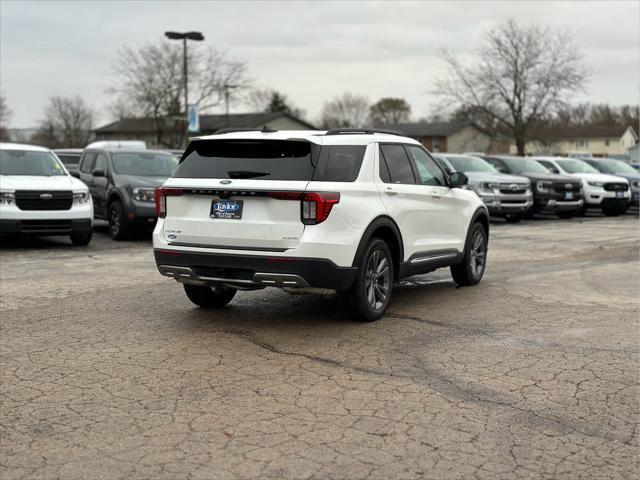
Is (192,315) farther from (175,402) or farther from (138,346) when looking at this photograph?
(175,402)

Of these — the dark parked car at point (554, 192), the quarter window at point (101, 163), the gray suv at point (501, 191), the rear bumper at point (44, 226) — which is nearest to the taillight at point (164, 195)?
the rear bumper at point (44, 226)

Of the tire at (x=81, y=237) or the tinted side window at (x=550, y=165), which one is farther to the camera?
the tinted side window at (x=550, y=165)

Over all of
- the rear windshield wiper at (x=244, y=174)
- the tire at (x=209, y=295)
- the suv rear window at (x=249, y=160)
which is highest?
the suv rear window at (x=249, y=160)

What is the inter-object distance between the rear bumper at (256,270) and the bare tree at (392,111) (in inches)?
4795

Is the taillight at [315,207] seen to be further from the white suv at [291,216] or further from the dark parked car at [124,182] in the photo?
the dark parked car at [124,182]

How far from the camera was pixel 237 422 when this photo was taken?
190 inches

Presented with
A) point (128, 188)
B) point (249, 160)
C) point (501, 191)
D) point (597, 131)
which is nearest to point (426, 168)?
point (249, 160)

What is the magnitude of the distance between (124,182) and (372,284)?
30.9ft

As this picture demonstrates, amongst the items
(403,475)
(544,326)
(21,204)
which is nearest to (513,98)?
(21,204)

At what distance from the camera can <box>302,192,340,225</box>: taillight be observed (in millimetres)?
6895

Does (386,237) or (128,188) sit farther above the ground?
(128,188)

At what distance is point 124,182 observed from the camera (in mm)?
15938

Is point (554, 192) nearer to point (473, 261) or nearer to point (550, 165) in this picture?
point (550, 165)

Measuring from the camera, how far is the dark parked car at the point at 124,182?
15.5 metres
